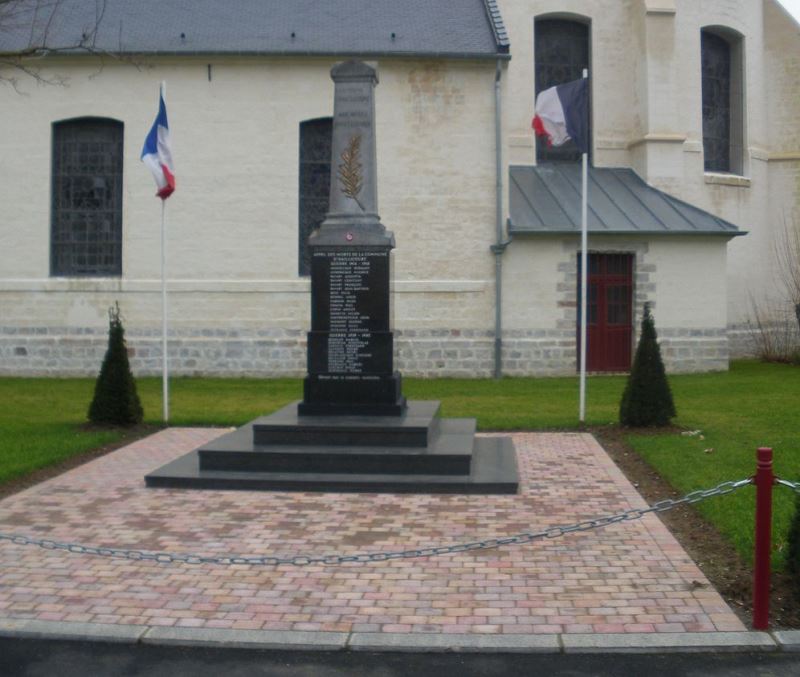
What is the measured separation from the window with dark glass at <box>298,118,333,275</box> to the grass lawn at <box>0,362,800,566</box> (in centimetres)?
383

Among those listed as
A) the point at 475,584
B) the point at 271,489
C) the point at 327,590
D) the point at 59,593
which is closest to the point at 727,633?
the point at 475,584

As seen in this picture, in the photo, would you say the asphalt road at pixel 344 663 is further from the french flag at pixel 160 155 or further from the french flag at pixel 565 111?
the french flag at pixel 565 111

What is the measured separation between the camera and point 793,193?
26422mm

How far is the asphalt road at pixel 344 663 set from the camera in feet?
15.9

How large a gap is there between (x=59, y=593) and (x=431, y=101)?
17191mm

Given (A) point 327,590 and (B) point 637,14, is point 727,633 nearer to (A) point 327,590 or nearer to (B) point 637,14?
(A) point 327,590

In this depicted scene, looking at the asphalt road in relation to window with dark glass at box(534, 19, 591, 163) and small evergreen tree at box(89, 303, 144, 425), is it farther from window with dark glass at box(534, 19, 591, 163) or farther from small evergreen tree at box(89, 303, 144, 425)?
window with dark glass at box(534, 19, 591, 163)

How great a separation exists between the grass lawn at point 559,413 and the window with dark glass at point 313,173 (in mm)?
3825

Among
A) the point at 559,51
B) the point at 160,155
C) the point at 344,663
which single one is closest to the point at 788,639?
→ the point at 344,663

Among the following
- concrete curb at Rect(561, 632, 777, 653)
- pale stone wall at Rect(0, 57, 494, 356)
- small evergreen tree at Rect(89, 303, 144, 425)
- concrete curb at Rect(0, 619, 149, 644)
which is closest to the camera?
concrete curb at Rect(561, 632, 777, 653)

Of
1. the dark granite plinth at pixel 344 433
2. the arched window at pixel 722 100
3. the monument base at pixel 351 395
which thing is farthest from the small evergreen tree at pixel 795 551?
the arched window at pixel 722 100

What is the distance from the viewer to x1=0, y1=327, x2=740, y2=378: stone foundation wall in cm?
2131

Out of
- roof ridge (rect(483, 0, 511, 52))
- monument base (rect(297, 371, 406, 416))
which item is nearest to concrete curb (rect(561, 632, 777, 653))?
monument base (rect(297, 371, 406, 416))

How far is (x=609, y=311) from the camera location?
21.9 m
